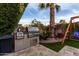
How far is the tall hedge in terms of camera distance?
Answer: 21.5ft

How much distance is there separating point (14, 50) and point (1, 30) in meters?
0.40

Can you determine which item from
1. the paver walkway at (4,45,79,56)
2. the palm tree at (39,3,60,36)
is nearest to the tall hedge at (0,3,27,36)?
the palm tree at (39,3,60,36)

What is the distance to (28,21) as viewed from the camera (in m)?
6.60

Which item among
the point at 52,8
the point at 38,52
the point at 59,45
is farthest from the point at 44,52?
the point at 52,8

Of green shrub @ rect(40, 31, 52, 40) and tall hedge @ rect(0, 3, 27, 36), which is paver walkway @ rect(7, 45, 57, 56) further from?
tall hedge @ rect(0, 3, 27, 36)

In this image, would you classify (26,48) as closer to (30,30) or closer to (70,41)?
(30,30)

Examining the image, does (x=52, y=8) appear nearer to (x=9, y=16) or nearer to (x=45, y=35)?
(x=45, y=35)

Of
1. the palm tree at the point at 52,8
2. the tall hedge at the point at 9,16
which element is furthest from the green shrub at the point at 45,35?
the tall hedge at the point at 9,16

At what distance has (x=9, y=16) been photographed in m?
6.56

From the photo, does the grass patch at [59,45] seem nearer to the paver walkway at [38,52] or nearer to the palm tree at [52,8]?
the paver walkway at [38,52]

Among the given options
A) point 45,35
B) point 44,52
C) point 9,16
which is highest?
point 9,16

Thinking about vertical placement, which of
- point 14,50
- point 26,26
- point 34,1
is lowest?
point 14,50

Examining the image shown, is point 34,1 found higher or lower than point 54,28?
higher

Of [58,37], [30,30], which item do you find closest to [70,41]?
[58,37]
